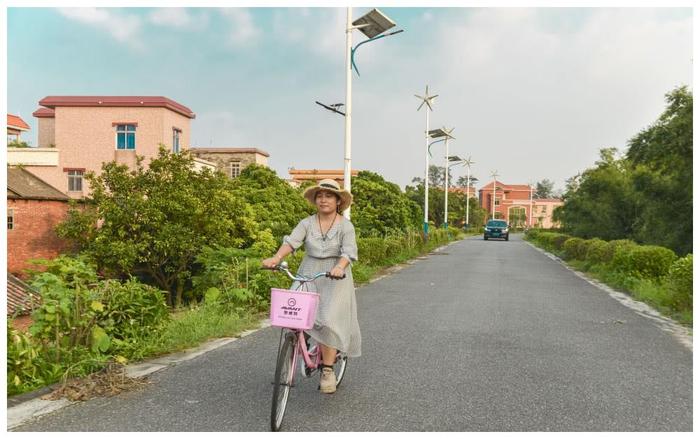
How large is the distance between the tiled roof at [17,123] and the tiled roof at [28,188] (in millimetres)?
12057

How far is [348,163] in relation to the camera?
16.7 metres

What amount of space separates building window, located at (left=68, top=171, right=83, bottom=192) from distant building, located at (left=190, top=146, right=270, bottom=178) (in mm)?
12127

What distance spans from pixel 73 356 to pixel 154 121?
3247 centimetres

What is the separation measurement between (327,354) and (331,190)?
1272 mm

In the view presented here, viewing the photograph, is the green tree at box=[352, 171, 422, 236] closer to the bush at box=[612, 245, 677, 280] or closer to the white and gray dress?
the bush at box=[612, 245, 677, 280]

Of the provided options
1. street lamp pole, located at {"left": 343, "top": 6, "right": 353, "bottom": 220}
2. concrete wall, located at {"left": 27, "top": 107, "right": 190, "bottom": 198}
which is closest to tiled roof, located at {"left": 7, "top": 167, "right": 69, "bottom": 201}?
concrete wall, located at {"left": 27, "top": 107, "right": 190, "bottom": 198}

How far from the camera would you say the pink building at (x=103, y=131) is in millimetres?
35500

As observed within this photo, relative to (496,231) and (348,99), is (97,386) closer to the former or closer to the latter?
(348,99)

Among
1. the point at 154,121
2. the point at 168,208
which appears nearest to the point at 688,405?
the point at 168,208

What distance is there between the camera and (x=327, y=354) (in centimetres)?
477

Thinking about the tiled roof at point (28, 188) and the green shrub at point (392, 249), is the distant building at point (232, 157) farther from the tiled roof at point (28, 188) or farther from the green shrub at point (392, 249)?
the green shrub at point (392, 249)

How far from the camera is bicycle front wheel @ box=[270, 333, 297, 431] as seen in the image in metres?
4.11

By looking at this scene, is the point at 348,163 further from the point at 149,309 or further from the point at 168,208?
the point at 149,309

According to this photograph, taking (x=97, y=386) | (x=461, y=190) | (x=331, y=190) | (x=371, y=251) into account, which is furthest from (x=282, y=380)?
(x=461, y=190)
